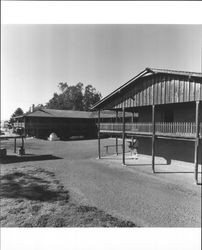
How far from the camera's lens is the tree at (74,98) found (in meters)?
83.0

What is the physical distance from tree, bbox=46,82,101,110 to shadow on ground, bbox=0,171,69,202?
69841 mm

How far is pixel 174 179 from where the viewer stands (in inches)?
508

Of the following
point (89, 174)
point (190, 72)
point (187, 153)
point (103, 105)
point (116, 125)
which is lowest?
point (89, 174)

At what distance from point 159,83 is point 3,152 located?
641 inches

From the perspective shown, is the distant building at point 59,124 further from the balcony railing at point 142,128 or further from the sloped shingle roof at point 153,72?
the sloped shingle roof at point 153,72

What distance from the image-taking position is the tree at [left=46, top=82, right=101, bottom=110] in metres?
83.0

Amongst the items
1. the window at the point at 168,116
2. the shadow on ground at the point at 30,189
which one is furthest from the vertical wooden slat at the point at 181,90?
the shadow on ground at the point at 30,189

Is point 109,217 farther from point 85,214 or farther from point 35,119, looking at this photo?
point 35,119

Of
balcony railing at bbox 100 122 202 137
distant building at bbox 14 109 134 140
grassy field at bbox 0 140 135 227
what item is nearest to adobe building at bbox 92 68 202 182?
balcony railing at bbox 100 122 202 137

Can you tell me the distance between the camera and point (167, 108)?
685 inches

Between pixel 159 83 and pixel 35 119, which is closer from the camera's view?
pixel 159 83

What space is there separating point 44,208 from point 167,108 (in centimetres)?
1292

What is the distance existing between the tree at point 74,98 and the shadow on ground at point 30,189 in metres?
69.8
